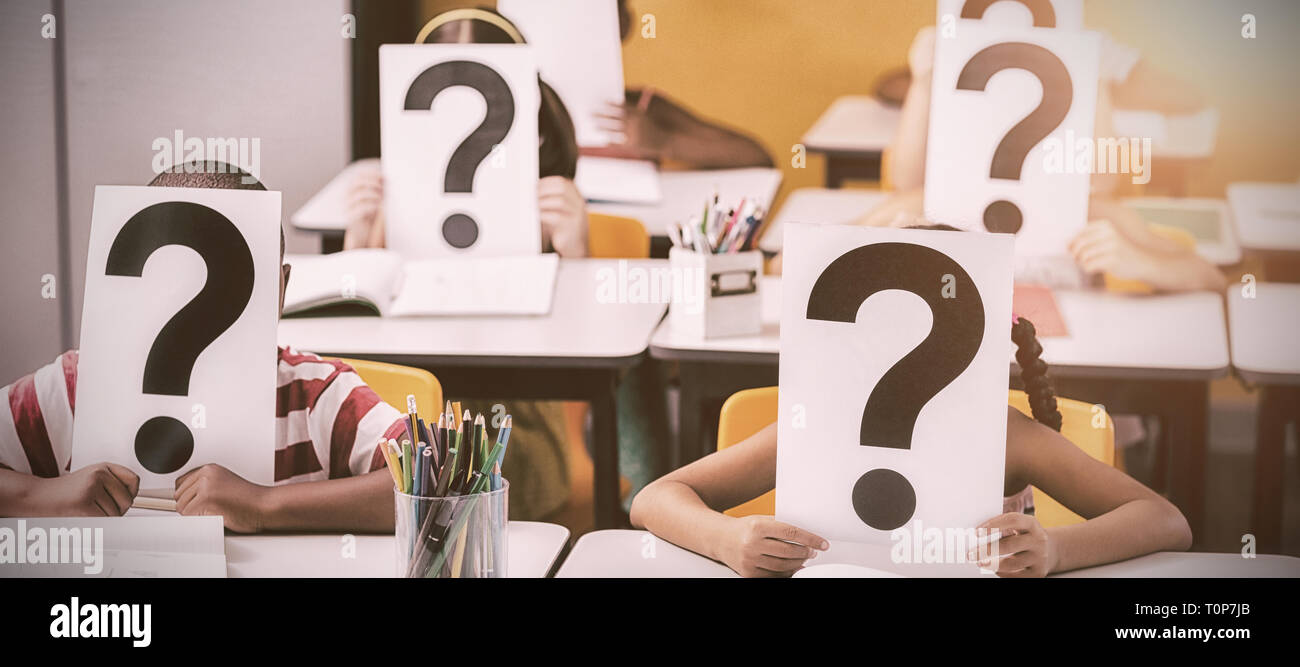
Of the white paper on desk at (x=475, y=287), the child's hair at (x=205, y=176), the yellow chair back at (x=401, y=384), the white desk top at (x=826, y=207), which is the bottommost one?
the yellow chair back at (x=401, y=384)

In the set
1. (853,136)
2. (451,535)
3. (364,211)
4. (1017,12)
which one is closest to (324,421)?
(451,535)

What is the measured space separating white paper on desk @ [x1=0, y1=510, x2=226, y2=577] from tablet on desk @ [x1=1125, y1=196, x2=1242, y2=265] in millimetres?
1910

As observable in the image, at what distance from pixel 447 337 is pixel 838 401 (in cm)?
96

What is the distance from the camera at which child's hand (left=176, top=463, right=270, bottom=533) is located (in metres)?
1.17

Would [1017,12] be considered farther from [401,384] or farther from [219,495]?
[219,495]

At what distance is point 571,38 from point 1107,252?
1160 mm

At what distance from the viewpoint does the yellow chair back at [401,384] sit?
1556 millimetres

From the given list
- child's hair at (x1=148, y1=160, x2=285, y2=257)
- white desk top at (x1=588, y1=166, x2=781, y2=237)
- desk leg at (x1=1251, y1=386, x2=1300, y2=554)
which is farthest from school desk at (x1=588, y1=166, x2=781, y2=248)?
child's hair at (x1=148, y1=160, x2=285, y2=257)

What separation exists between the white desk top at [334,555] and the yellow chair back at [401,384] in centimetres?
32

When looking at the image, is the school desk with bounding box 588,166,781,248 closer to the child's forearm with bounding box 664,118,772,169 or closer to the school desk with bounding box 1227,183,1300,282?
the child's forearm with bounding box 664,118,772,169

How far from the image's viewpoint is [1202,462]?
1.94 meters

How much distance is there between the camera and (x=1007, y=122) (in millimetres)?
1580

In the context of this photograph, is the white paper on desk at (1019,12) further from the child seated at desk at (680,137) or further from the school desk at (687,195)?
the child seated at desk at (680,137)

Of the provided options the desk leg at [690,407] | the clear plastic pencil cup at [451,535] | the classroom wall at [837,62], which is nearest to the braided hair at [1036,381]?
the desk leg at [690,407]
